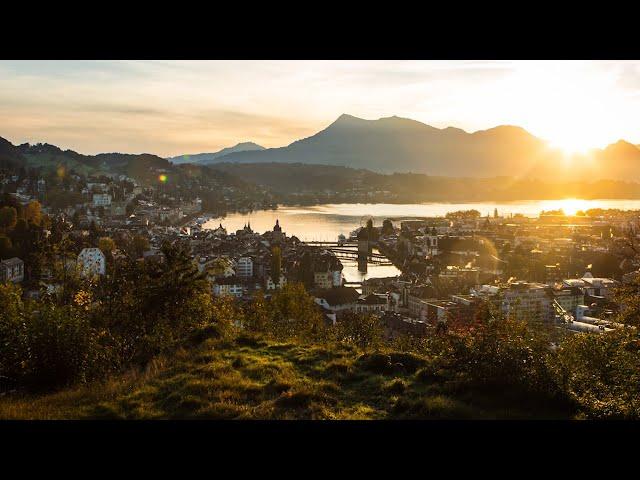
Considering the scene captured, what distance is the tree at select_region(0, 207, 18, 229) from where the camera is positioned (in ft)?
51.1

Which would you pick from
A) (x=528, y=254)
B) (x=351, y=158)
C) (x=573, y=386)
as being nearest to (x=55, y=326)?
(x=573, y=386)

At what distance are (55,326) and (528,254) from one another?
25978 millimetres

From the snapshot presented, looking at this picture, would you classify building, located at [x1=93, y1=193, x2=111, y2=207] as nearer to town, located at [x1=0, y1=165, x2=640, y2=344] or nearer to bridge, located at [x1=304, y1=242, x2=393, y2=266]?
town, located at [x1=0, y1=165, x2=640, y2=344]

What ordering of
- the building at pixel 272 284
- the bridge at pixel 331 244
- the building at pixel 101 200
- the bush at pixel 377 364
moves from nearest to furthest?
1. the bush at pixel 377 364
2. the building at pixel 272 284
3. the bridge at pixel 331 244
4. the building at pixel 101 200

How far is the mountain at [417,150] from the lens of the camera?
130 meters

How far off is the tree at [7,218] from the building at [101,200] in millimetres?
24020

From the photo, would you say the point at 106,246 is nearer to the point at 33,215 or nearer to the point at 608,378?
the point at 33,215

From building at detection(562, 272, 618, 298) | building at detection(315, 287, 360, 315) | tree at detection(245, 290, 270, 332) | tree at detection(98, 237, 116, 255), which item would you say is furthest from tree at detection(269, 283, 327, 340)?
building at detection(562, 272, 618, 298)

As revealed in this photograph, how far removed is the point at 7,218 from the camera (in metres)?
15.6

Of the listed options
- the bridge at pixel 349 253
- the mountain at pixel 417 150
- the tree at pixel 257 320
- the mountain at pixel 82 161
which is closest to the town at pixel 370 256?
the bridge at pixel 349 253

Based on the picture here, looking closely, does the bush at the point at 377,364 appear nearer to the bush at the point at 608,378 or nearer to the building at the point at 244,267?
the bush at the point at 608,378

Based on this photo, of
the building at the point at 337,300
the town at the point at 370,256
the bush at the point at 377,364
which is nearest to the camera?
the bush at the point at 377,364
